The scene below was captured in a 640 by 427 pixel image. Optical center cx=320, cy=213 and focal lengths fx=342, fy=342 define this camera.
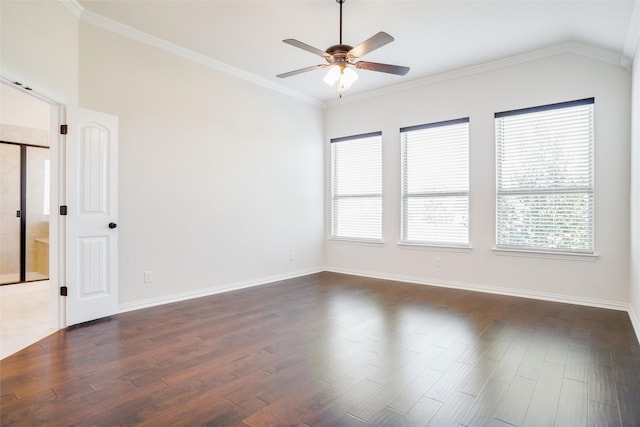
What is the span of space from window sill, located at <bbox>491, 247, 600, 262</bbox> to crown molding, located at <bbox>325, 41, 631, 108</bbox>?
214 centimetres

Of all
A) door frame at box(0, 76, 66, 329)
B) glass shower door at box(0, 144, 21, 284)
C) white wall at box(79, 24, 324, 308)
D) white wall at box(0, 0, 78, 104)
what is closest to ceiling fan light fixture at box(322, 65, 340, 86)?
white wall at box(79, 24, 324, 308)

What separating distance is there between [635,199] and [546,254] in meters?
1.18

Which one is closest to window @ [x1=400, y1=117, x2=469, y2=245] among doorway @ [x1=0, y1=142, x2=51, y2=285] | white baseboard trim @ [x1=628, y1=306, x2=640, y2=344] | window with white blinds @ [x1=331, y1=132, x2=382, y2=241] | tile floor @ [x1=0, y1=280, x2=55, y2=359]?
window with white blinds @ [x1=331, y1=132, x2=382, y2=241]

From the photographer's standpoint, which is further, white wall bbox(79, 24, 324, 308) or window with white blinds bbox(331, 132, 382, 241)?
window with white blinds bbox(331, 132, 382, 241)

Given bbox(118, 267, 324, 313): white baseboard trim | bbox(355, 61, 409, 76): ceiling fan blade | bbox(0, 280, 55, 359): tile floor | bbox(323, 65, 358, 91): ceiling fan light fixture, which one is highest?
bbox(355, 61, 409, 76): ceiling fan blade

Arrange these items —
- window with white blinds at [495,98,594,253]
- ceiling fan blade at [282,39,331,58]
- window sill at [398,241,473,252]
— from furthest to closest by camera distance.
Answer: window sill at [398,241,473,252], window with white blinds at [495,98,594,253], ceiling fan blade at [282,39,331,58]

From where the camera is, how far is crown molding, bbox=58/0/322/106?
11.4 feet

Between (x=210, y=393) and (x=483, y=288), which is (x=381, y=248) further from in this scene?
(x=210, y=393)

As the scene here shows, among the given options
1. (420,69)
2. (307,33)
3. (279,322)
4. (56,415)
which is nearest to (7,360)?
(56,415)

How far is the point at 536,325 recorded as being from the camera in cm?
339

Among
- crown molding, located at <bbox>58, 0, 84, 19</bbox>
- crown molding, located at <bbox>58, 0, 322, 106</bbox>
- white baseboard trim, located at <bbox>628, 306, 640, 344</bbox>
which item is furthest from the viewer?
crown molding, located at <bbox>58, 0, 322, 106</bbox>

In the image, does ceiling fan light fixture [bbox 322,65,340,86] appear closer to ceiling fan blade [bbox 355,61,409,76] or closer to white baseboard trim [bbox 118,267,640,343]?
ceiling fan blade [bbox 355,61,409,76]

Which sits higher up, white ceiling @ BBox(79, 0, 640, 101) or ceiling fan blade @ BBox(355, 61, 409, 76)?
white ceiling @ BBox(79, 0, 640, 101)

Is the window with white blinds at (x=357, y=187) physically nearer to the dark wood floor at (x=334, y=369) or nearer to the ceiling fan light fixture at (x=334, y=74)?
the dark wood floor at (x=334, y=369)
